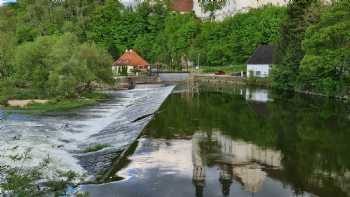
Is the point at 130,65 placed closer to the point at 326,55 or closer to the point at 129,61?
the point at 129,61

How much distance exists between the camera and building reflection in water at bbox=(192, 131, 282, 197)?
575 inches

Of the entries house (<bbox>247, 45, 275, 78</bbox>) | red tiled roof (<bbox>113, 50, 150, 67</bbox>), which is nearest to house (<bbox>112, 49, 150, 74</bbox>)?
red tiled roof (<bbox>113, 50, 150, 67</bbox>)

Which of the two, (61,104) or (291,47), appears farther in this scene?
(291,47)

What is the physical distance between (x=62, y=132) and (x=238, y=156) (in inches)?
411

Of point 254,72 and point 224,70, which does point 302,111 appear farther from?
point 224,70

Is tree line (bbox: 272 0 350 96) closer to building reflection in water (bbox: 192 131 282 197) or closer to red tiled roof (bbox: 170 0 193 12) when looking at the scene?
building reflection in water (bbox: 192 131 282 197)

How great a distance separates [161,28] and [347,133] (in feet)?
279

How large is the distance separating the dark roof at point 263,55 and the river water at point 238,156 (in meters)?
32.6

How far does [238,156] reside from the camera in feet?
60.8

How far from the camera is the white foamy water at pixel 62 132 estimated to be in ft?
60.0

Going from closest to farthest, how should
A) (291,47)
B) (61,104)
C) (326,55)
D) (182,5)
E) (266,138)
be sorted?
1. (266,138)
2. (61,104)
3. (326,55)
4. (291,47)
5. (182,5)

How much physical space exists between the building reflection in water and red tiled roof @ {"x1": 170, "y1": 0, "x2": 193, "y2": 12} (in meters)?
99.5

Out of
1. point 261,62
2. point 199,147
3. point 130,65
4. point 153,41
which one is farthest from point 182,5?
point 199,147

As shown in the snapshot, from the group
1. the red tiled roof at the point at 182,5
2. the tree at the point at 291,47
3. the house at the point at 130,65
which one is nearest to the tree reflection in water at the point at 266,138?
the tree at the point at 291,47
